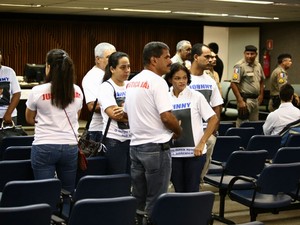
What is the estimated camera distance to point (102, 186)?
14.6 ft

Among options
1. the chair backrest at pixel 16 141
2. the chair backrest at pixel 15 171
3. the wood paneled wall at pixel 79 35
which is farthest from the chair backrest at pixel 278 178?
the wood paneled wall at pixel 79 35

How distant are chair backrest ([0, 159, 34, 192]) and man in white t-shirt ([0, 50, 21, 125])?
2.10m

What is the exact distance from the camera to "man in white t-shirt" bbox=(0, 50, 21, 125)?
6.97 metres

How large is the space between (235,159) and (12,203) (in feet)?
7.67

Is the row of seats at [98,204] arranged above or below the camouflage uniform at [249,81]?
below

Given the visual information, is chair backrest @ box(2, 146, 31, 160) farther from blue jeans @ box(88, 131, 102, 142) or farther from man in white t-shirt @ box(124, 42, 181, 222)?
man in white t-shirt @ box(124, 42, 181, 222)

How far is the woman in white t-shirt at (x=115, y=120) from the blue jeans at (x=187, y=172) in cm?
48

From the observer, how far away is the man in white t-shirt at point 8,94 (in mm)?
6973

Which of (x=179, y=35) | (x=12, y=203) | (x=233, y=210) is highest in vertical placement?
(x=179, y=35)

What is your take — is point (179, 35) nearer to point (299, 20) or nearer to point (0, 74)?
point (299, 20)

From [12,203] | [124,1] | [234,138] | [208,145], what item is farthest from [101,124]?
[124,1]

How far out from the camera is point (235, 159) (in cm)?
573

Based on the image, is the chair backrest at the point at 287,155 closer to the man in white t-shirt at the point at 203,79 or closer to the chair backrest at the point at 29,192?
the man in white t-shirt at the point at 203,79

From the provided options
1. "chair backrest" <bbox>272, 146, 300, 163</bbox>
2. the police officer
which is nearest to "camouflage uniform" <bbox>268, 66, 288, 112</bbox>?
the police officer
